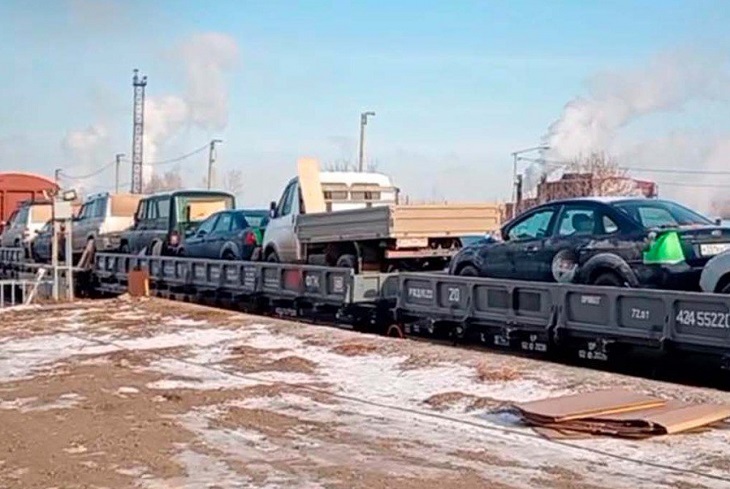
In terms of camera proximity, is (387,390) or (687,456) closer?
(687,456)

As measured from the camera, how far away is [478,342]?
1252 cm

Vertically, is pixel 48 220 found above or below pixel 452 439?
above

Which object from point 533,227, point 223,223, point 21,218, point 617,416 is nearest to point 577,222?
point 533,227

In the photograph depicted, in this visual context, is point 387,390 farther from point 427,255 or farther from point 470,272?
point 427,255

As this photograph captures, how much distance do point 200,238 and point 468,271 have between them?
28.8 ft

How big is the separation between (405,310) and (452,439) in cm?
660

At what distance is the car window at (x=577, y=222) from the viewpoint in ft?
38.8

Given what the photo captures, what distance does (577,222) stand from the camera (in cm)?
1206

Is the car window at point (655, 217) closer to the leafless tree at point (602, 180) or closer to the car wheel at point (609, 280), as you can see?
the car wheel at point (609, 280)

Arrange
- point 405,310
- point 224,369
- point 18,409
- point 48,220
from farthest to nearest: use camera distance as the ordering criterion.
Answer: point 48,220
point 405,310
point 224,369
point 18,409

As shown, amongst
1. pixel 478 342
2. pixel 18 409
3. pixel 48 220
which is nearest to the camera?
pixel 18 409

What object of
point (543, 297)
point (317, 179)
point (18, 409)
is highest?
point (317, 179)

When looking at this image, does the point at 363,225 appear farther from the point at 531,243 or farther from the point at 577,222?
the point at 577,222

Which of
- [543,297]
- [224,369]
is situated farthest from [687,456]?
[224,369]
